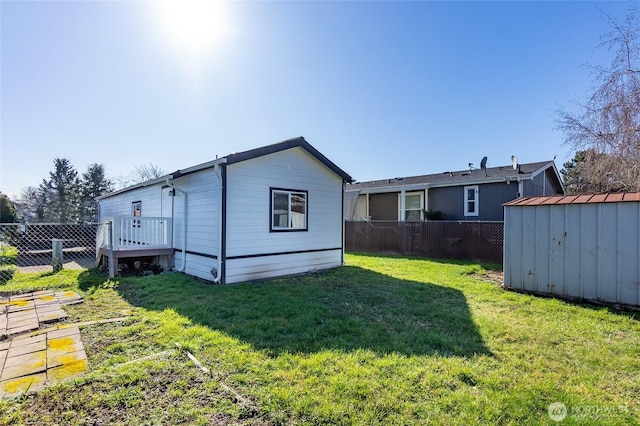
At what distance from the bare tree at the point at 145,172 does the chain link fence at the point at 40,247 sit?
1518cm

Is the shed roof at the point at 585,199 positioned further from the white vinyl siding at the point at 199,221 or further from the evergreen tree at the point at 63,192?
the evergreen tree at the point at 63,192

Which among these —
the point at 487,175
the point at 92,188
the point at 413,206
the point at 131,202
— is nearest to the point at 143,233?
the point at 131,202

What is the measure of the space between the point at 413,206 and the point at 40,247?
17.7 metres

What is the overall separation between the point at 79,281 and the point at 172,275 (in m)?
1.97

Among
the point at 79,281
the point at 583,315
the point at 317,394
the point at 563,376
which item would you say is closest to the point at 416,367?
the point at 317,394

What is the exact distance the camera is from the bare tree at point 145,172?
99.2 ft

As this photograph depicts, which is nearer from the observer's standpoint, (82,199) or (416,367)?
(416,367)

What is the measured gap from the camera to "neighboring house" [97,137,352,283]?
686cm

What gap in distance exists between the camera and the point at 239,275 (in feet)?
22.9

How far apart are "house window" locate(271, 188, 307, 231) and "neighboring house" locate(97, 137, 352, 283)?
1.0 inches

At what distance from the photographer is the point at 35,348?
341cm

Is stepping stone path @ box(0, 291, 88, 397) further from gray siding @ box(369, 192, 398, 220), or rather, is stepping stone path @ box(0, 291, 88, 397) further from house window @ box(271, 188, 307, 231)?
gray siding @ box(369, 192, 398, 220)

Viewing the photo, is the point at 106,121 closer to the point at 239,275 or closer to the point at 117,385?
the point at 239,275

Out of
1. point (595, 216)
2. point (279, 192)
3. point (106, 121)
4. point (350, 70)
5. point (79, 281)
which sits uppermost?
point (350, 70)
